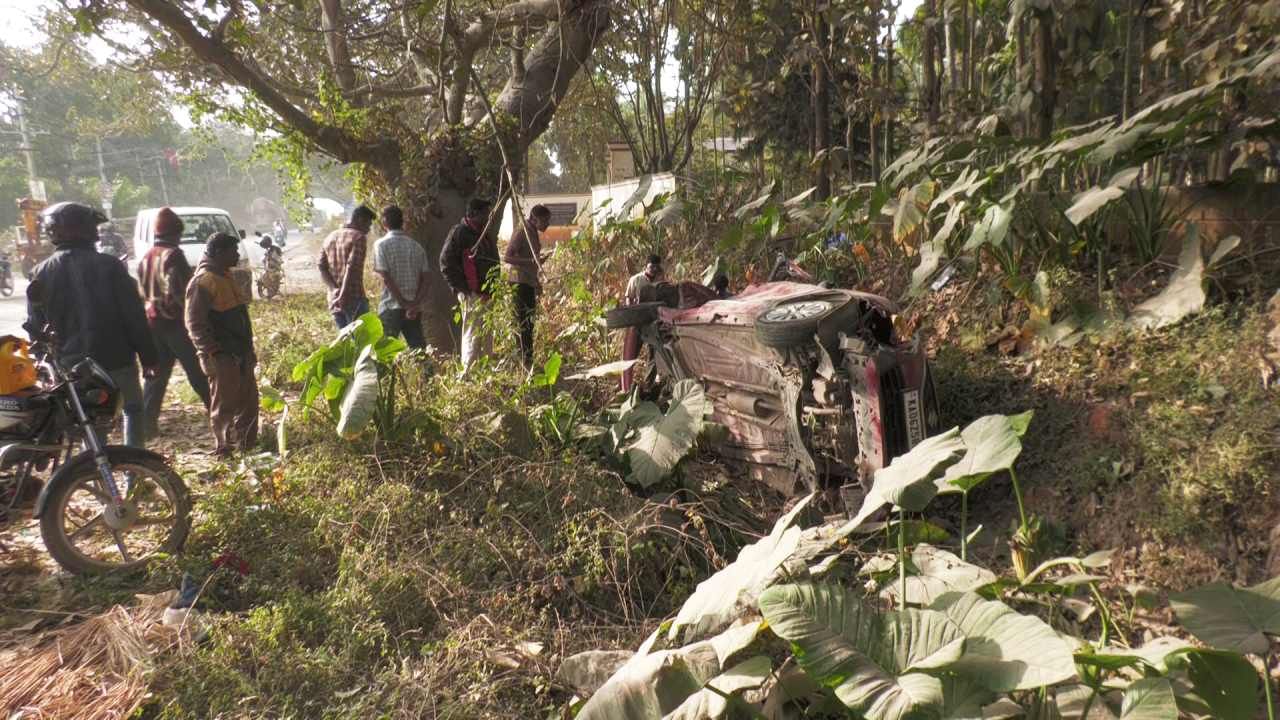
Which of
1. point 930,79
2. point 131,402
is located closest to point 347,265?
point 131,402

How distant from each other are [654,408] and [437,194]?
4115 millimetres

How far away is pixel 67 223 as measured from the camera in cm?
454

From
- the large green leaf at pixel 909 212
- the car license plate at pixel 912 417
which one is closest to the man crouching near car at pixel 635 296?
the large green leaf at pixel 909 212

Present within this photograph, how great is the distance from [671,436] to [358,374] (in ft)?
5.77

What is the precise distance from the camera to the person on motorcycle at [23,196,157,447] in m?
4.50

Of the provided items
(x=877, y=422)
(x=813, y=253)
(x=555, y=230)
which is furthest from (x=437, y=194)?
(x=555, y=230)

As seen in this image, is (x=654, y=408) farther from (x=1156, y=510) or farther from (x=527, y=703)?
(x=1156, y=510)

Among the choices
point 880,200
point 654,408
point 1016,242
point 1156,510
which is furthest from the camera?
point 880,200

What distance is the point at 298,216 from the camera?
10.8m

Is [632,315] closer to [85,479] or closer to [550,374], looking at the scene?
[550,374]

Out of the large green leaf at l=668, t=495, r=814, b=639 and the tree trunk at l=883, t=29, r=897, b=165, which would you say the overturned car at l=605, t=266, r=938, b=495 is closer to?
the large green leaf at l=668, t=495, r=814, b=639

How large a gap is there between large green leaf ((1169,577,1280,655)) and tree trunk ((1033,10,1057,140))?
3953 millimetres

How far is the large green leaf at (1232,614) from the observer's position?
6.79 ft

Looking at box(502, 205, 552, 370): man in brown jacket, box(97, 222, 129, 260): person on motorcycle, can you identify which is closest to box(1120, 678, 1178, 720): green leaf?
box(502, 205, 552, 370): man in brown jacket
